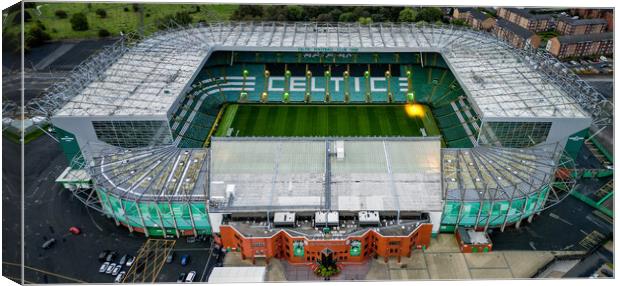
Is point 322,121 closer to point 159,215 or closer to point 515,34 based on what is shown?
point 159,215

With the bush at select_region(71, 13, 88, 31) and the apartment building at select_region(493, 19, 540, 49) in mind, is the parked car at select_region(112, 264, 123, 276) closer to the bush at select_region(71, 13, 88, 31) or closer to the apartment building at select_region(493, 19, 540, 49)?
the bush at select_region(71, 13, 88, 31)

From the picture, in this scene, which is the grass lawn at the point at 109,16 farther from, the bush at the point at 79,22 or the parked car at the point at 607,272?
the parked car at the point at 607,272

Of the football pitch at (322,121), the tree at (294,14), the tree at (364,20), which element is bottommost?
the football pitch at (322,121)

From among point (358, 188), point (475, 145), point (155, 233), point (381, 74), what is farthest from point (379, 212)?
point (381, 74)

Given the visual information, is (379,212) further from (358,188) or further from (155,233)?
(155,233)

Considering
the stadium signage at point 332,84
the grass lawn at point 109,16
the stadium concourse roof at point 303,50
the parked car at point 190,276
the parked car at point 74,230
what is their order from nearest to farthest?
the parked car at point 190,276 → the parked car at point 74,230 → the stadium concourse roof at point 303,50 → the stadium signage at point 332,84 → the grass lawn at point 109,16

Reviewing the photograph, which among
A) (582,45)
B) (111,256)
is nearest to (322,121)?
(111,256)

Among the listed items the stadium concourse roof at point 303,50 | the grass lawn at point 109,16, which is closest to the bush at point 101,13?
the grass lawn at point 109,16
